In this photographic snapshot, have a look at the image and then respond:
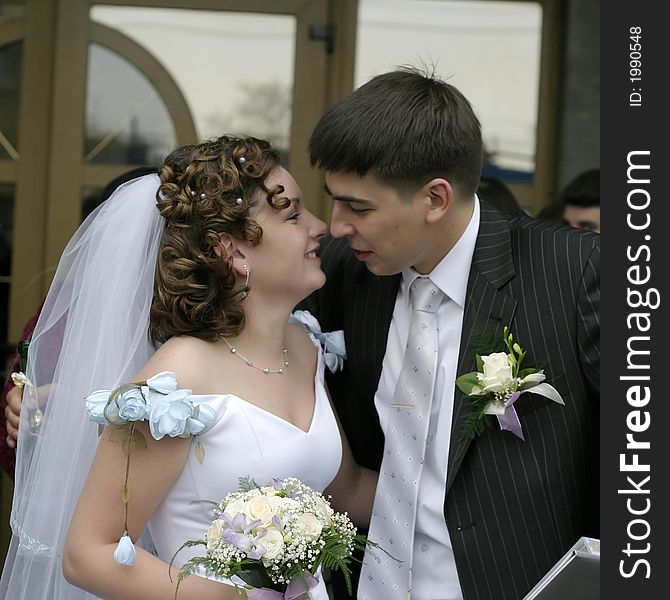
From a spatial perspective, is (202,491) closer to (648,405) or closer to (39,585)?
(39,585)

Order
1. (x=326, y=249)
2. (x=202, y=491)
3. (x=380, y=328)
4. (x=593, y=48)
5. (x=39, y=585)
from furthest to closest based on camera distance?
(x=593, y=48) < (x=326, y=249) < (x=380, y=328) < (x=39, y=585) < (x=202, y=491)

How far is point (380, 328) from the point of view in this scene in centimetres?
350

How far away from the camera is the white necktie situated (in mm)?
3252

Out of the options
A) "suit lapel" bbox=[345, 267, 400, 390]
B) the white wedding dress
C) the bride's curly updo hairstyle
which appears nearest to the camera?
the white wedding dress

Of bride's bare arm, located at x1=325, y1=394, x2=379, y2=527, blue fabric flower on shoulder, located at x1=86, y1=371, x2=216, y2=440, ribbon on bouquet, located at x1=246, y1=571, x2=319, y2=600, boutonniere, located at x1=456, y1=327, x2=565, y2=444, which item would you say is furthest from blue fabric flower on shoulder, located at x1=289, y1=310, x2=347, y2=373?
ribbon on bouquet, located at x1=246, y1=571, x2=319, y2=600

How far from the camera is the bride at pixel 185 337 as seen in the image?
3.03 meters

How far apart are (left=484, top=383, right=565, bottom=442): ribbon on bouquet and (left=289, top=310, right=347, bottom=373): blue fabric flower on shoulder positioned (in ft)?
1.99

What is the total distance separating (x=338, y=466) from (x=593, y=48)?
3053 millimetres

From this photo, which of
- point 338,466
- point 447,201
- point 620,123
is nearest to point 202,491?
point 338,466

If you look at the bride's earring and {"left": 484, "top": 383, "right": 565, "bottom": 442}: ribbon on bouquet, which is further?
the bride's earring

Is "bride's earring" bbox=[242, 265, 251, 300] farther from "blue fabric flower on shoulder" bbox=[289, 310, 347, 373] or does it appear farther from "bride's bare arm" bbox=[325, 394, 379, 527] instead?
"bride's bare arm" bbox=[325, 394, 379, 527]

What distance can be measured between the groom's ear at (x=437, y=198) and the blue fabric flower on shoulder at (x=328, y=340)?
530 millimetres

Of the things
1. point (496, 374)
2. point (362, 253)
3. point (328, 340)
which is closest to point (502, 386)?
point (496, 374)

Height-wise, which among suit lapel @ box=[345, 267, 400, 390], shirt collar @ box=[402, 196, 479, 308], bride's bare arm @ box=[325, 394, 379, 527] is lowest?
bride's bare arm @ box=[325, 394, 379, 527]
